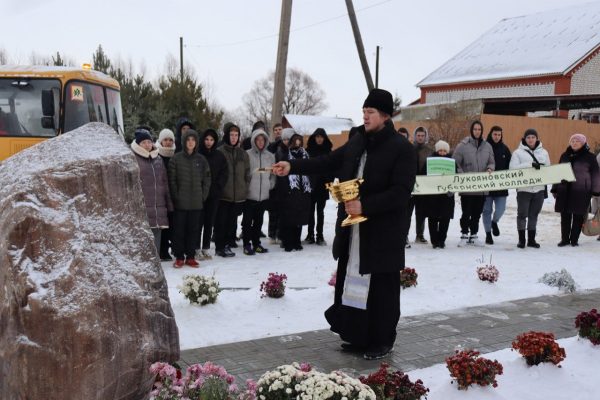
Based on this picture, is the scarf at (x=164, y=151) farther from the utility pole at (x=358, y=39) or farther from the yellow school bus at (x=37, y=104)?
the utility pole at (x=358, y=39)

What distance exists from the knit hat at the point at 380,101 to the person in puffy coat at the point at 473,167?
585cm

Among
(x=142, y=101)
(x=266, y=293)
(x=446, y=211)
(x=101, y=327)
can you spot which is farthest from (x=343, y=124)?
(x=101, y=327)

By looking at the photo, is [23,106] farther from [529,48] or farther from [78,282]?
[529,48]

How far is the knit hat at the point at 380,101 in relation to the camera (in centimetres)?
464

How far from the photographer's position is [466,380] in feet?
12.6

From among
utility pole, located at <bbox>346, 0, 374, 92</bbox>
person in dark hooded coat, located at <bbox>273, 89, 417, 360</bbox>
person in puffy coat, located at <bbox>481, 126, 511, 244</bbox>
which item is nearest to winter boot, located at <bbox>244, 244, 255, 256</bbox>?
person in puffy coat, located at <bbox>481, 126, 511, 244</bbox>

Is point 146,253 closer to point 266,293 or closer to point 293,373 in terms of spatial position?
point 293,373

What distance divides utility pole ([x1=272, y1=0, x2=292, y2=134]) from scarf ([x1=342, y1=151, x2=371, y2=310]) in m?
8.67

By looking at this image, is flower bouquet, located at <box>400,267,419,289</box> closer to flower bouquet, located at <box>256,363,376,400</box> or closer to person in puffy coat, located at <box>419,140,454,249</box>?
person in puffy coat, located at <box>419,140,454,249</box>

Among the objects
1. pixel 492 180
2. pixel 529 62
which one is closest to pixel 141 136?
pixel 492 180

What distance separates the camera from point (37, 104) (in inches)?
411

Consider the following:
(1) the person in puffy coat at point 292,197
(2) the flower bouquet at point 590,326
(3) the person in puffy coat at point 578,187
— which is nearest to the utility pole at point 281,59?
(1) the person in puffy coat at point 292,197

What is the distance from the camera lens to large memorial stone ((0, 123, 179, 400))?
3.04m

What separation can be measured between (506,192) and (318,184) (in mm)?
3184
